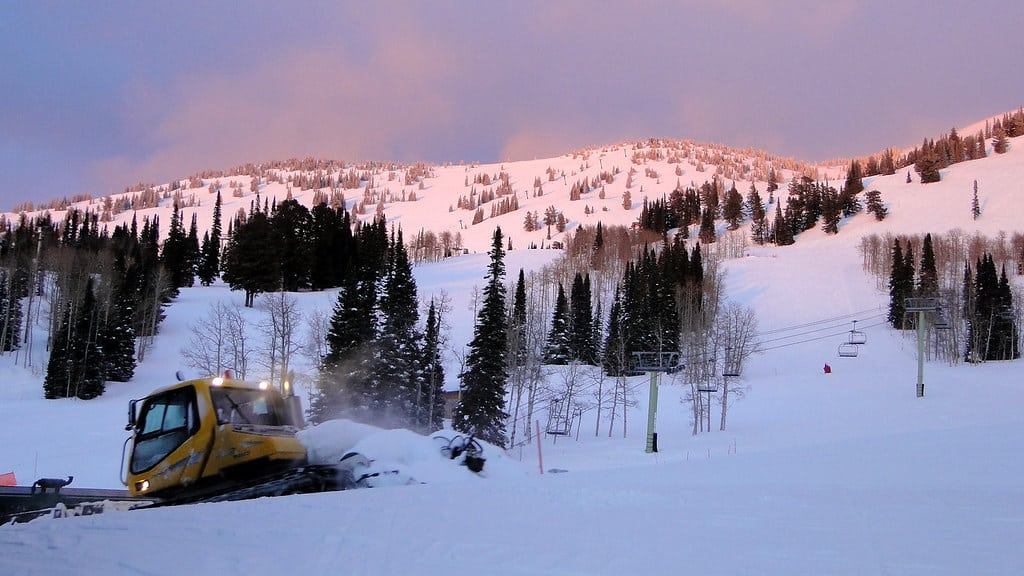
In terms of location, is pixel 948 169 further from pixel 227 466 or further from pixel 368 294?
pixel 227 466

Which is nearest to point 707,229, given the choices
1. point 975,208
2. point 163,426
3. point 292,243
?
point 975,208

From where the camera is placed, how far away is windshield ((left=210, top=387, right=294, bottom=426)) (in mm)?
9451

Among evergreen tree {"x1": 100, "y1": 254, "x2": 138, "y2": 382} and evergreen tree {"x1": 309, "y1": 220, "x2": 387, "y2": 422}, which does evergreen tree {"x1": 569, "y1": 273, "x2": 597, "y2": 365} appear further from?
evergreen tree {"x1": 100, "y1": 254, "x2": 138, "y2": 382}

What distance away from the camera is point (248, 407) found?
9.95m

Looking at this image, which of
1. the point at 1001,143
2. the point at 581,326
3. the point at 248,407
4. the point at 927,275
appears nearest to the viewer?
the point at 248,407

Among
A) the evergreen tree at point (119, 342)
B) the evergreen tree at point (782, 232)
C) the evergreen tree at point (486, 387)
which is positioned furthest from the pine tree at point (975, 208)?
the evergreen tree at point (119, 342)

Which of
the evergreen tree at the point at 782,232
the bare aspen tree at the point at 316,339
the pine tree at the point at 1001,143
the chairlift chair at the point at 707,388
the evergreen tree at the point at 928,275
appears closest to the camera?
the chairlift chair at the point at 707,388

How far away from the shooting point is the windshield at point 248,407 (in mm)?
9451

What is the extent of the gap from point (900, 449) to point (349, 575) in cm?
1479

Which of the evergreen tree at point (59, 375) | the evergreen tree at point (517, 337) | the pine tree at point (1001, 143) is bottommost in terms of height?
the evergreen tree at point (59, 375)

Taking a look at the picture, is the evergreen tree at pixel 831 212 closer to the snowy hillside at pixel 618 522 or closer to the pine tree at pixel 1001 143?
the pine tree at pixel 1001 143

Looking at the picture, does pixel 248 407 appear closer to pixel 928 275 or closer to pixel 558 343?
pixel 558 343

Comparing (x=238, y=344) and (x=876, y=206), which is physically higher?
(x=876, y=206)

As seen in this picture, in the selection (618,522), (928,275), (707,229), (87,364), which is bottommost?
(87,364)
